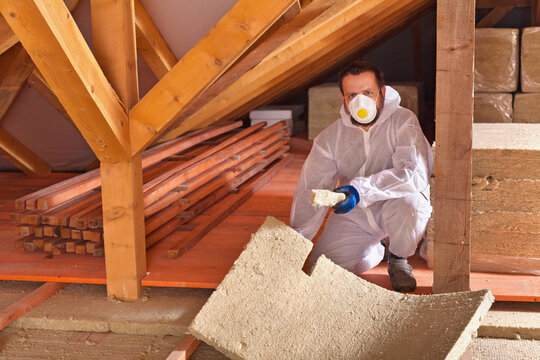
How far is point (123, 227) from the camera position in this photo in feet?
9.27

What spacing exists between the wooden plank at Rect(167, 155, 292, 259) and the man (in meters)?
0.70

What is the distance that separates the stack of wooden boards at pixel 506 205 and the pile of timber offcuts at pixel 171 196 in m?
1.55

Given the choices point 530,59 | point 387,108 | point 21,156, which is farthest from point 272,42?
point 21,156

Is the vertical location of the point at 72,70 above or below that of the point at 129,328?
above

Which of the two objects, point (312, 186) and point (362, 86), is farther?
point (312, 186)

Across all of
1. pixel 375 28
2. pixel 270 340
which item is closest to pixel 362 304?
pixel 270 340

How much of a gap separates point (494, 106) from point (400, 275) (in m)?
2.45

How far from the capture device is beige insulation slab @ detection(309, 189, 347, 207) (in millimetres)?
2488

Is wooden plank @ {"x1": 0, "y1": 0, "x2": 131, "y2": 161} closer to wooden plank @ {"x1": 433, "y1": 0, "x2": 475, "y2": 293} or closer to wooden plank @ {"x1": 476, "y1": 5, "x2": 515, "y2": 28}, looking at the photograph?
wooden plank @ {"x1": 433, "y1": 0, "x2": 475, "y2": 293}

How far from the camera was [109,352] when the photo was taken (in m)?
2.57

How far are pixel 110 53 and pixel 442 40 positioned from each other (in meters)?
1.38

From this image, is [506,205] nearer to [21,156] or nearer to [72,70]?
[72,70]

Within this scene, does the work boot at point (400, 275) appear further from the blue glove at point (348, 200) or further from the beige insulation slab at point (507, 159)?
the beige insulation slab at point (507, 159)

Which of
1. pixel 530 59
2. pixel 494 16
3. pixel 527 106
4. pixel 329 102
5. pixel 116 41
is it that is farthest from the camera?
pixel 494 16
